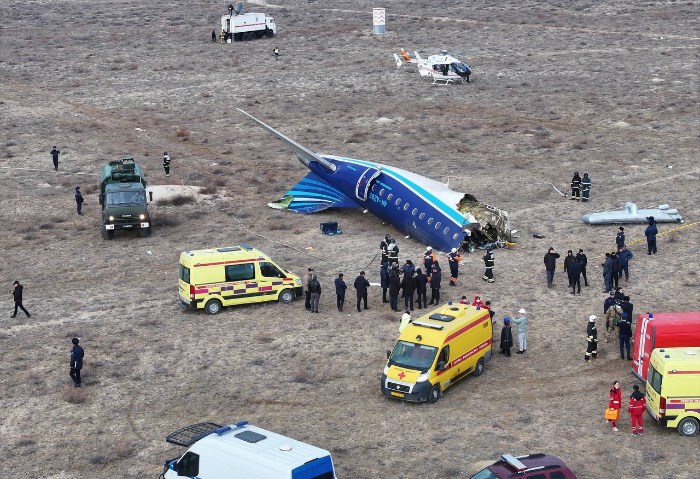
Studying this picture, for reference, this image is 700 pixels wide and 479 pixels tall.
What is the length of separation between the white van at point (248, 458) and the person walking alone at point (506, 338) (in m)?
9.73

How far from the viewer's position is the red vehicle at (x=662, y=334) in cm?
2756

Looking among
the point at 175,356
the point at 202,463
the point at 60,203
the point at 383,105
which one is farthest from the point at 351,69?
the point at 202,463

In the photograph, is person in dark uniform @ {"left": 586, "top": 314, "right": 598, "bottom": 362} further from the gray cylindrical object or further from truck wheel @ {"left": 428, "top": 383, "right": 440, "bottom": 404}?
the gray cylindrical object

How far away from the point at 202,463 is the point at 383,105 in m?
44.3

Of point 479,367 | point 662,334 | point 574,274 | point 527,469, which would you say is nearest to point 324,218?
point 574,274

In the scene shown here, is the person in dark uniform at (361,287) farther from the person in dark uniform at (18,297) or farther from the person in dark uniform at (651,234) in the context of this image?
the person in dark uniform at (651,234)

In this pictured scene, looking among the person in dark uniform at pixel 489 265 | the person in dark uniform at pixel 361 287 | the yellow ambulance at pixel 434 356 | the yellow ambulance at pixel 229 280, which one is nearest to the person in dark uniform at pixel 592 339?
the yellow ambulance at pixel 434 356

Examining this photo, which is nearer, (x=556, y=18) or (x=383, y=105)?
(x=383, y=105)

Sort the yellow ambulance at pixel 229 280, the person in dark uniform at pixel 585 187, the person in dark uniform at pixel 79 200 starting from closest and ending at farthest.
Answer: the yellow ambulance at pixel 229 280
the person in dark uniform at pixel 585 187
the person in dark uniform at pixel 79 200

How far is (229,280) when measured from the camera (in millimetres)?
34156

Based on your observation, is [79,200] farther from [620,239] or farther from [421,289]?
[620,239]

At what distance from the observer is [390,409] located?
27266 millimetres

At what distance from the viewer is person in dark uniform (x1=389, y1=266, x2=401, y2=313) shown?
33719 mm

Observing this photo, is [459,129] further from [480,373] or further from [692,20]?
[692,20]
